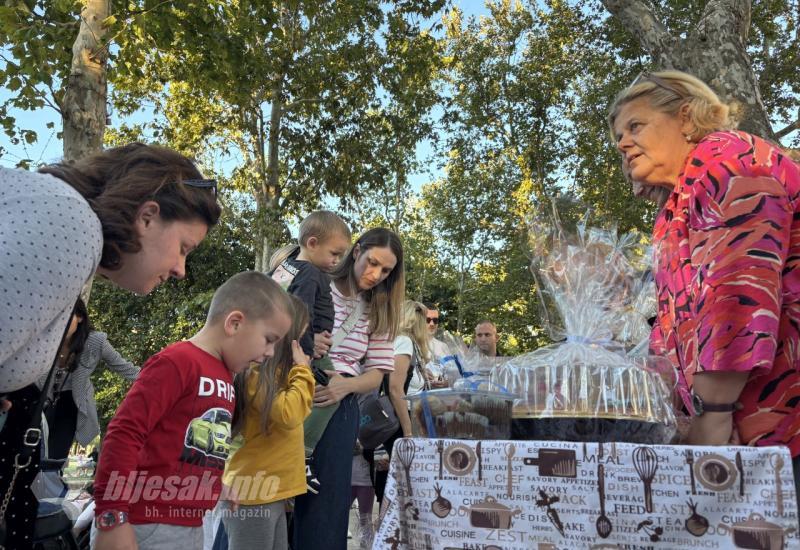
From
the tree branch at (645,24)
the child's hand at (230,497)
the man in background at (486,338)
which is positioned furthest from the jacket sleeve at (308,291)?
the tree branch at (645,24)

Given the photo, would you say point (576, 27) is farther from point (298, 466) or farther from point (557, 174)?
point (298, 466)

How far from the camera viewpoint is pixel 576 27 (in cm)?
1691

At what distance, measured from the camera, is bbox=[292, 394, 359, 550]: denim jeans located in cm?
293

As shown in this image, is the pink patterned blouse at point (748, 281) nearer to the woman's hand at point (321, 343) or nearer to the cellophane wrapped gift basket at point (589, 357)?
the cellophane wrapped gift basket at point (589, 357)

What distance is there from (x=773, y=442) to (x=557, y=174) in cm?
1704

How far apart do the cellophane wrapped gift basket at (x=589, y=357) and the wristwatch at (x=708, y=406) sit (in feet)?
0.18

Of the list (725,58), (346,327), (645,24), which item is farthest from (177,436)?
(645,24)

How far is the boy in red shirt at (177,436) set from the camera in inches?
79.2

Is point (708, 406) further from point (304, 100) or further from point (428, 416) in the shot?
point (304, 100)

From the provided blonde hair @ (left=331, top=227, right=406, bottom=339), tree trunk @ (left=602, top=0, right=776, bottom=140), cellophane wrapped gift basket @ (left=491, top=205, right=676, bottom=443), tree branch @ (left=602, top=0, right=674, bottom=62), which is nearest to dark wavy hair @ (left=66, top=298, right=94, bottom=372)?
blonde hair @ (left=331, top=227, right=406, bottom=339)

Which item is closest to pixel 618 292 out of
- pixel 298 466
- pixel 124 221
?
pixel 124 221

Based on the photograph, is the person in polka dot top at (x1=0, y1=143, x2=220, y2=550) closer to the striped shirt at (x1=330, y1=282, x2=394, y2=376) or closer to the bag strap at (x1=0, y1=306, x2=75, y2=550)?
the bag strap at (x1=0, y1=306, x2=75, y2=550)

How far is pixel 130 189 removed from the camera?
4.93 feet

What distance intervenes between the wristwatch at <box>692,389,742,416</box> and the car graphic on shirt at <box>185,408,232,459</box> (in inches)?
62.4
